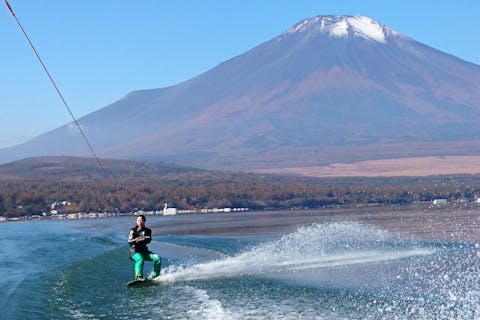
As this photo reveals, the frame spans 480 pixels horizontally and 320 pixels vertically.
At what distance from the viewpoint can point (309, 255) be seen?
22984 millimetres

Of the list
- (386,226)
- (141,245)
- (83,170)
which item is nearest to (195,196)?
(386,226)

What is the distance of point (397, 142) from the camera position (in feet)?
557

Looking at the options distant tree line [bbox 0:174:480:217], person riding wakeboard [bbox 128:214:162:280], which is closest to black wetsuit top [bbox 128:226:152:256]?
person riding wakeboard [bbox 128:214:162:280]

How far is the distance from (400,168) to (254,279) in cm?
10450

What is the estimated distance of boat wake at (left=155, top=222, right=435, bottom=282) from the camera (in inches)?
778

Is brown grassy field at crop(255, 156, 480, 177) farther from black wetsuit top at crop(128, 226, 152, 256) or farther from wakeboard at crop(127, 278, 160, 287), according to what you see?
wakeboard at crop(127, 278, 160, 287)

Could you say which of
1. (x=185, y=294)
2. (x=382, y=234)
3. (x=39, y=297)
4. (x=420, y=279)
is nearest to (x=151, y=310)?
(x=185, y=294)

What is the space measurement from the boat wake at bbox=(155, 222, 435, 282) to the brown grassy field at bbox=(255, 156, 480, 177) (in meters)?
75.9

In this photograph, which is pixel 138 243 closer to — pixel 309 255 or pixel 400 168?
pixel 309 255

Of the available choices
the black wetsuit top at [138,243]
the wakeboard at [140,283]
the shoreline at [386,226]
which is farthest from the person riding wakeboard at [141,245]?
the shoreline at [386,226]

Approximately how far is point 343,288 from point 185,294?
2955 millimetres

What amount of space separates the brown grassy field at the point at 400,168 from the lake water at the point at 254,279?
258ft

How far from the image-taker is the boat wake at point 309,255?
19750 millimetres

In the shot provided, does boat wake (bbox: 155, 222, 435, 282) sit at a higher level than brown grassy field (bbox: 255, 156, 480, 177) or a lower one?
lower
